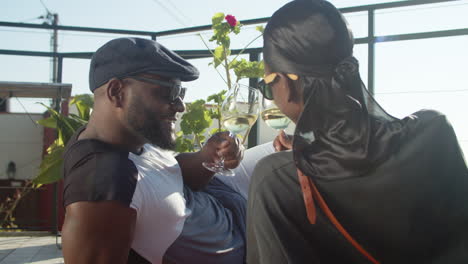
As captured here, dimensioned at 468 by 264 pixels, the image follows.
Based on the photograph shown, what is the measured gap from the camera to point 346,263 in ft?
3.36

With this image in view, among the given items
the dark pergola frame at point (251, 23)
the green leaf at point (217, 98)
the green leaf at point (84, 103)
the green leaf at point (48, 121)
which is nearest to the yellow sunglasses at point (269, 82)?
the green leaf at point (217, 98)

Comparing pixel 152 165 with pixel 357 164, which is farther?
pixel 152 165

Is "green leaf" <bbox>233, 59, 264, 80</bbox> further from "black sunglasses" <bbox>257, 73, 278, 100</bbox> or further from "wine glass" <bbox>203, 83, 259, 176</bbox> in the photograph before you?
"black sunglasses" <bbox>257, 73, 278, 100</bbox>

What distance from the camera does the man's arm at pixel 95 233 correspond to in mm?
1464

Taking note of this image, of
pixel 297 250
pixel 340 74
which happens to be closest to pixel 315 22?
pixel 340 74

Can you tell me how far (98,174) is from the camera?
5.13 feet

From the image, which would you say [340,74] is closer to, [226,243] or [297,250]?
[297,250]

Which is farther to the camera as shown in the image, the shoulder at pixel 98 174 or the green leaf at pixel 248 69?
the green leaf at pixel 248 69

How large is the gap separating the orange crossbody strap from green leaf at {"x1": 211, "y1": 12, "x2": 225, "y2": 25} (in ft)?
7.97

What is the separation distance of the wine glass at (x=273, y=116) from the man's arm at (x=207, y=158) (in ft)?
1.04

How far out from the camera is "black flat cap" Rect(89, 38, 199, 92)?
1.91 metres

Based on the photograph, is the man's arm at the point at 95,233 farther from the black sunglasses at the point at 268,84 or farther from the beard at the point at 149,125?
the black sunglasses at the point at 268,84

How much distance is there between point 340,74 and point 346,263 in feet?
1.48

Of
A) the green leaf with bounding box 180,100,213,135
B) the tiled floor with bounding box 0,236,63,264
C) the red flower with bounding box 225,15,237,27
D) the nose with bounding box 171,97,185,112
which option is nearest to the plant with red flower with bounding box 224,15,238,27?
the red flower with bounding box 225,15,237,27
